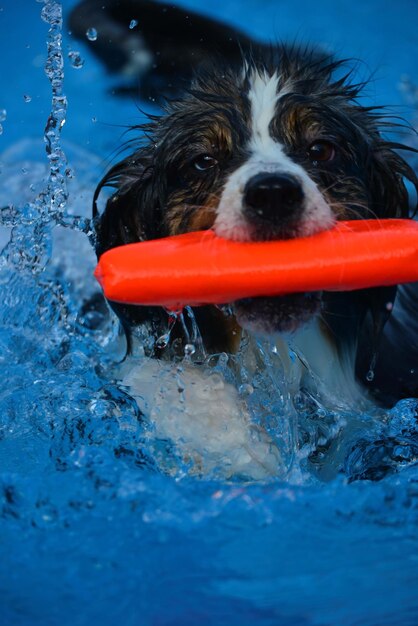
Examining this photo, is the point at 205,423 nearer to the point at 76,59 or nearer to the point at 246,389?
the point at 246,389

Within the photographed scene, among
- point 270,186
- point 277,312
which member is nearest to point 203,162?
point 270,186

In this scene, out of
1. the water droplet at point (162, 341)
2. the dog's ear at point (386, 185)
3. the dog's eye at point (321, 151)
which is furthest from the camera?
the dog's ear at point (386, 185)

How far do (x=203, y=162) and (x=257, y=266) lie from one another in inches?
29.2

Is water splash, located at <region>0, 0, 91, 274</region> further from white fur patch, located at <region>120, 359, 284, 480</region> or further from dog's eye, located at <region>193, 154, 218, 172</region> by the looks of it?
white fur patch, located at <region>120, 359, 284, 480</region>

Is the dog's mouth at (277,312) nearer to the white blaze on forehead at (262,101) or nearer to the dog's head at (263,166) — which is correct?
the dog's head at (263,166)

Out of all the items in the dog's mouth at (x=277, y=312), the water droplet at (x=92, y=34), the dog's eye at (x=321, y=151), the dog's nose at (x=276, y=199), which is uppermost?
the water droplet at (x=92, y=34)

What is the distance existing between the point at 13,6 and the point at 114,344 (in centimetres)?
256

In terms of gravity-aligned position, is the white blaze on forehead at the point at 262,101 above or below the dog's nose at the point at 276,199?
above

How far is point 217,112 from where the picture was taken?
319 centimetres

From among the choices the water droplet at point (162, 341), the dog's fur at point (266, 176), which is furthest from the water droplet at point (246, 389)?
the water droplet at point (162, 341)

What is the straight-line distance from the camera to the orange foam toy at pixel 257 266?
262cm

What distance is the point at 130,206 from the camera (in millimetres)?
3564

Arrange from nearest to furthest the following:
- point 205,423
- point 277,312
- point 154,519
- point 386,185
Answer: point 154,519 < point 277,312 < point 205,423 < point 386,185

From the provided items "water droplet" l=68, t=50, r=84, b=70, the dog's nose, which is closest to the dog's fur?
the dog's nose
